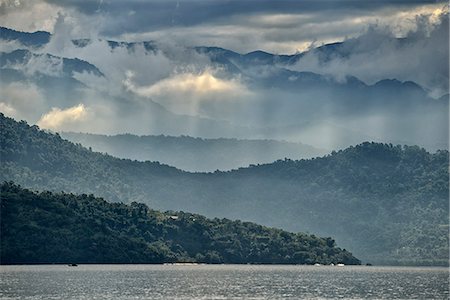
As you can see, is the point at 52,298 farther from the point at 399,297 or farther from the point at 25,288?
the point at 399,297

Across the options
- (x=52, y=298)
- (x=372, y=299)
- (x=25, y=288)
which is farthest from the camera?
(x=25, y=288)

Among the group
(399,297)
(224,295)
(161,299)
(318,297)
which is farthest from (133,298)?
(399,297)

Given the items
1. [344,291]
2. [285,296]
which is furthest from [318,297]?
[344,291]

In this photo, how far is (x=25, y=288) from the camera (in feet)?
620

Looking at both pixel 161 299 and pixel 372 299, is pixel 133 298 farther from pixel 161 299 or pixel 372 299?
pixel 372 299

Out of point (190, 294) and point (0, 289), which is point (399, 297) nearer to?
point (190, 294)

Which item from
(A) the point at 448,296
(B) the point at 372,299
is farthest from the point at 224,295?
(A) the point at 448,296

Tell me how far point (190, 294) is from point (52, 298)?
27074 mm

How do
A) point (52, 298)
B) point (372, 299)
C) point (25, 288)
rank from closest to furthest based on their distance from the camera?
point (52, 298) < point (372, 299) < point (25, 288)

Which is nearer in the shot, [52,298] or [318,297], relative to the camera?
[52,298]

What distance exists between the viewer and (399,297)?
184 meters

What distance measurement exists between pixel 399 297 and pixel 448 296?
7.92 metres

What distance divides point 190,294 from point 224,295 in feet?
23.1

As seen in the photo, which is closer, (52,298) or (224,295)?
(52,298)
